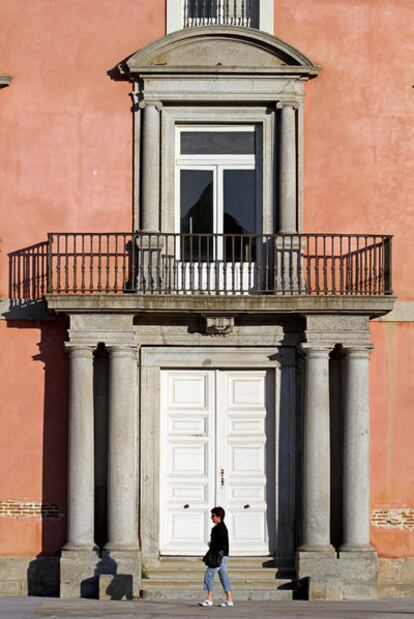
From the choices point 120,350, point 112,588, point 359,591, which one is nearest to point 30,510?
point 112,588

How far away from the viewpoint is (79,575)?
2258cm

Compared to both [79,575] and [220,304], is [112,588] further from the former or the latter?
A: [220,304]

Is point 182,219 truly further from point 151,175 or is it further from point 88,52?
point 88,52

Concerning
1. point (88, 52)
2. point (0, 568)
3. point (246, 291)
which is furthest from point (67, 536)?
point (88, 52)

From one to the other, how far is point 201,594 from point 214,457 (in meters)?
2.16

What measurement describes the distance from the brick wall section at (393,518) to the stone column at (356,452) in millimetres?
471

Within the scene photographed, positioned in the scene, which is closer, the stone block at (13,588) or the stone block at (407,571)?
the stone block at (13,588)

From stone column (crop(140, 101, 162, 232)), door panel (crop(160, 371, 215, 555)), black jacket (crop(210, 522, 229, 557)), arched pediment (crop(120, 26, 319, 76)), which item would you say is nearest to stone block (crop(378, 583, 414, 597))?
door panel (crop(160, 371, 215, 555))

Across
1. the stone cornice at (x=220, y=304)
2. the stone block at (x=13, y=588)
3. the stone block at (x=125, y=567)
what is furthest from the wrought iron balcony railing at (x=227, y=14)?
the stone block at (x=13, y=588)

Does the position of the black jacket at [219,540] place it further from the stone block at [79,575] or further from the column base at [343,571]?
the stone block at [79,575]

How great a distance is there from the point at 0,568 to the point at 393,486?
19.0 feet

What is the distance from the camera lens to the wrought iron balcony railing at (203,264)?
23.3 m

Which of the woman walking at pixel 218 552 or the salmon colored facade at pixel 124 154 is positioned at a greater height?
the salmon colored facade at pixel 124 154

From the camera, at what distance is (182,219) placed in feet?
78.6
